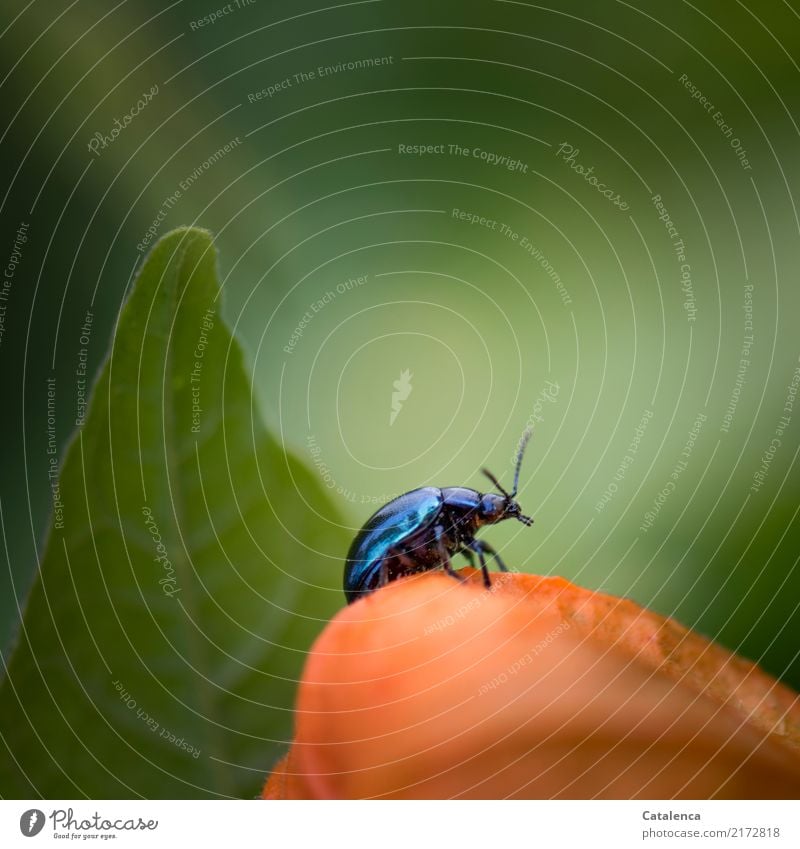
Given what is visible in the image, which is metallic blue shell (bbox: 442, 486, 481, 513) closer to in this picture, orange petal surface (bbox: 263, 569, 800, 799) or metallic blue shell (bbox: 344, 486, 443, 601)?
metallic blue shell (bbox: 344, 486, 443, 601)

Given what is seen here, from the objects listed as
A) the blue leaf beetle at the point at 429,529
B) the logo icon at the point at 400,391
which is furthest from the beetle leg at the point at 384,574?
the logo icon at the point at 400,391

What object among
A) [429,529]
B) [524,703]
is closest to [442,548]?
[429,529]

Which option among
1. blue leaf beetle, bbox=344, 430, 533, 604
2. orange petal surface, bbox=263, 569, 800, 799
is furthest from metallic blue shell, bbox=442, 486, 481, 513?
orange petal surface, bbox=263, 569, 800, 799
